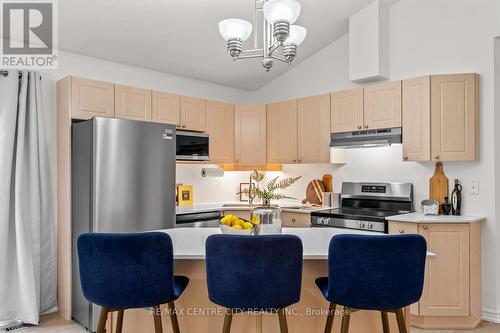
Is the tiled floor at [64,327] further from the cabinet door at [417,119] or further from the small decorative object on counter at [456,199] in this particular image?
the cabinet door at [417,119]

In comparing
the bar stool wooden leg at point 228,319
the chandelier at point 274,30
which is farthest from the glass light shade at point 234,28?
the bar stool wooden leg at point 228,319

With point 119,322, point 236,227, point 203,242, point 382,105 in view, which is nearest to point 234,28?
point 236,227

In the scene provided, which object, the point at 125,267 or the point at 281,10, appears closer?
the point at 125,267

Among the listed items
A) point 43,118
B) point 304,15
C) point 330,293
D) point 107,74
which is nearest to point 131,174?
point 43,118

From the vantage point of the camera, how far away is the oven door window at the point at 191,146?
4.15 meters

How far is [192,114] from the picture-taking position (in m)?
4.38

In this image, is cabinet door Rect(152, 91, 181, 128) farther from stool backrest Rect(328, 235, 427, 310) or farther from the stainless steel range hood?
stool backrest Rect(328, 235, 427, 310)

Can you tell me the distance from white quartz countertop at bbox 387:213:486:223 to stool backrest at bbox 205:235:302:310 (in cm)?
195

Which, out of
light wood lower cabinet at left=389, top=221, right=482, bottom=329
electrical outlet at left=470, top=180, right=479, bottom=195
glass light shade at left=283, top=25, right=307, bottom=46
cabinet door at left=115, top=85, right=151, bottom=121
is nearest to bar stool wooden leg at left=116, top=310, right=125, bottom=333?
glass light shade at left=283, top=25, right=307, bottom=46

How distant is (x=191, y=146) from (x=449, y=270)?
9.46ft

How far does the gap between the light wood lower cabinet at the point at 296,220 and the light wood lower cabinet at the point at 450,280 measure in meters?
1.19

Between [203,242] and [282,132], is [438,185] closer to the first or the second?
[282,132]

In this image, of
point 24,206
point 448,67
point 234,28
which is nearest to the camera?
point 234,28

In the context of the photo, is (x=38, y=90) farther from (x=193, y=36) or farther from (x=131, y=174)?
(x=193, y=36)
